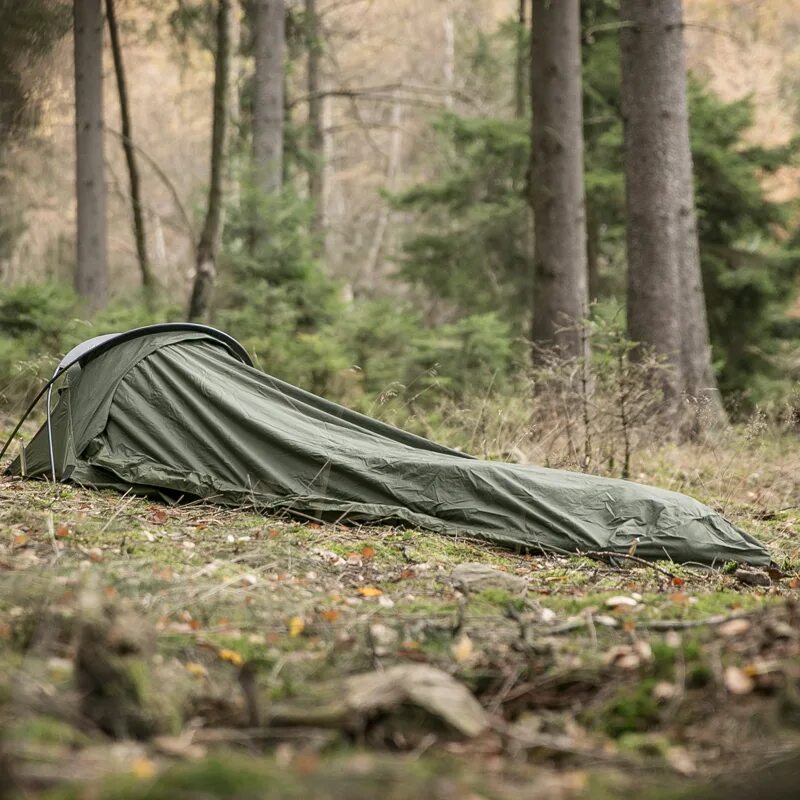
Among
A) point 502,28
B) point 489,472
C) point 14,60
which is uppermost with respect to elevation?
point 502,28

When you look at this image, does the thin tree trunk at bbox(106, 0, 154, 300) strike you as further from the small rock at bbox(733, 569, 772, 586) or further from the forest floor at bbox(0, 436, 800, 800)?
the small rock at bbox(733, 569, 772, 586)

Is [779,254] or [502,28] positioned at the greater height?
[502,28]

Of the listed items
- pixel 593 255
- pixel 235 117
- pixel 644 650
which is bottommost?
pixel 644 650

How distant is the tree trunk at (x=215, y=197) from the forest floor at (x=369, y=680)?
6702 mm

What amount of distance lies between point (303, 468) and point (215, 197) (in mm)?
6376

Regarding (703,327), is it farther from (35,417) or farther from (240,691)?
(240,691)

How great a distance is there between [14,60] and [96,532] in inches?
283

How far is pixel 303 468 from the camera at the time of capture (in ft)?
17.5

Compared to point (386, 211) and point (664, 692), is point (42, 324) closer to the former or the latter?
point (664, 692)

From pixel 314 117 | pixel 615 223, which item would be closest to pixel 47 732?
pixel 615 223

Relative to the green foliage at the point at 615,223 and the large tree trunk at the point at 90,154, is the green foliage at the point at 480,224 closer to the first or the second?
the green foliage at the point at 615,223

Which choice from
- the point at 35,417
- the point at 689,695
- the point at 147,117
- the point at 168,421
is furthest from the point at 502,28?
the point at 147,117

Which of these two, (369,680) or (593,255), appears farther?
(593,255)

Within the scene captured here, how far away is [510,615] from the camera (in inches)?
130
